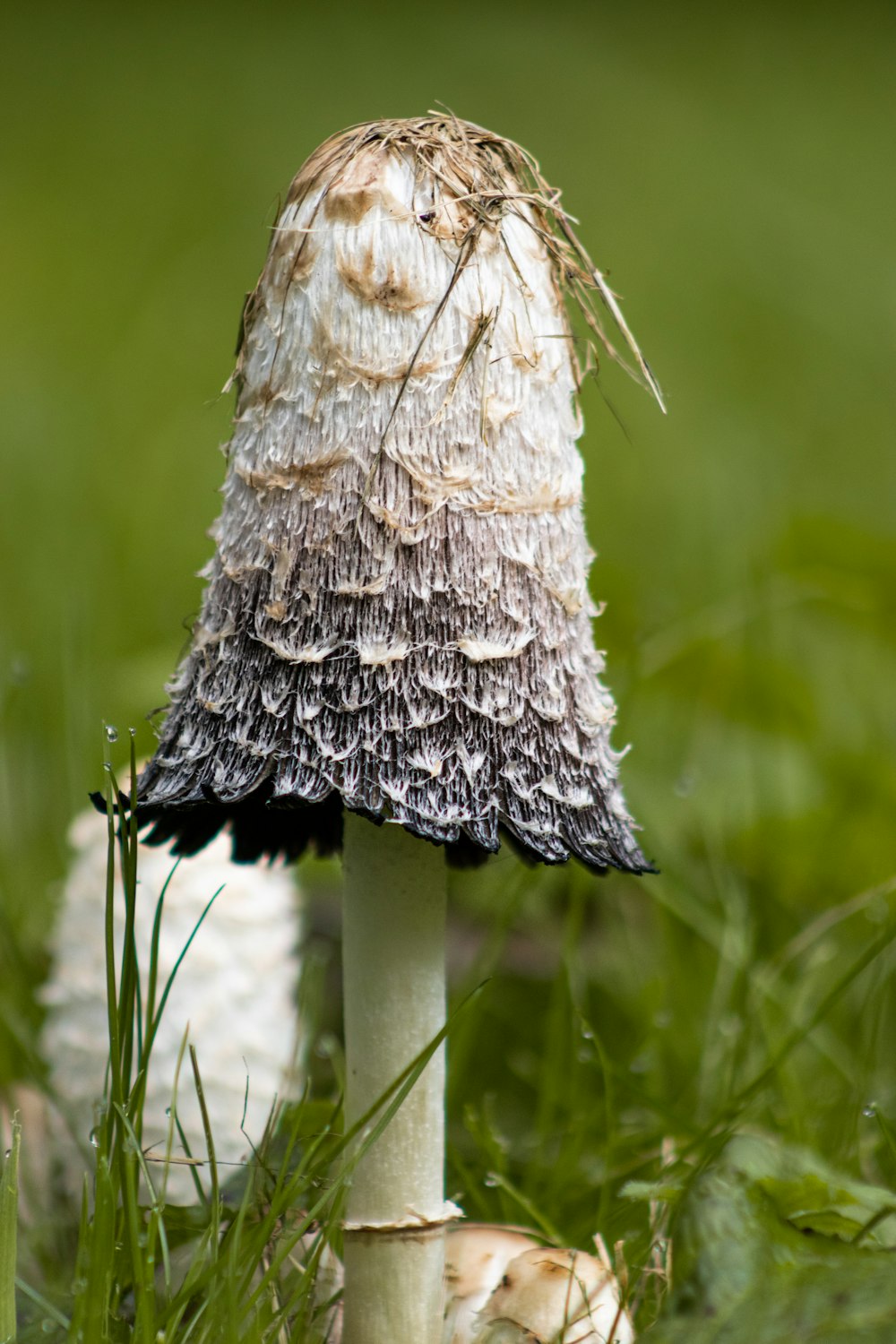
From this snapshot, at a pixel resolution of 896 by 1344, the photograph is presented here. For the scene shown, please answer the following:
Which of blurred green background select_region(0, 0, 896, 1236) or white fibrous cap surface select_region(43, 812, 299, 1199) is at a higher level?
blurred green background select_region(0, 0, 896, 1236)

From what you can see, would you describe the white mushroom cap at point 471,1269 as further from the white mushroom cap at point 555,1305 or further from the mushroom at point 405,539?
the mushroom at point 405,539

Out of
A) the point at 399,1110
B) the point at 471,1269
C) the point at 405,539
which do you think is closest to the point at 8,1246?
the point at 399,1110

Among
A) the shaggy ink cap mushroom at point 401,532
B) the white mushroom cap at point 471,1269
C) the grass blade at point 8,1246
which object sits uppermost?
the shaggy ink cap mushroom at point 401,532

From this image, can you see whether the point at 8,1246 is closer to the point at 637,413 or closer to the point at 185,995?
the point at 185,995

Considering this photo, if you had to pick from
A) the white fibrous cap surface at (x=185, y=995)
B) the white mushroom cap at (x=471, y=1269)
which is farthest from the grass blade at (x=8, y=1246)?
the white fibrous cap surface at (x=185, y=995)

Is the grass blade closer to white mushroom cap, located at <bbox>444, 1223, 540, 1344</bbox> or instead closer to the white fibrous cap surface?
white mushroom cap, located at <bbox>444, 1223, 540, 1344</bbox>

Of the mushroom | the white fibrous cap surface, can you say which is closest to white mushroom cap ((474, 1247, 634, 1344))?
the mushroom
